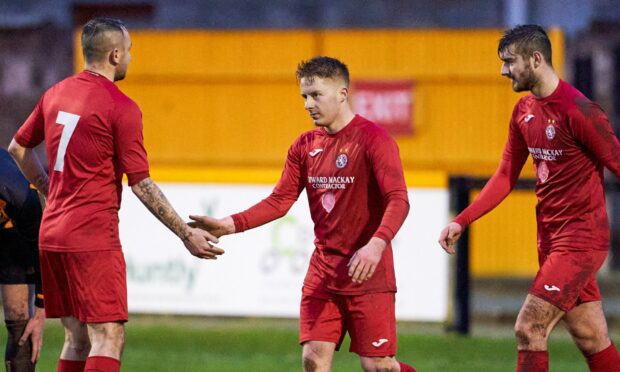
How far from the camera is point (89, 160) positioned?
677 cm

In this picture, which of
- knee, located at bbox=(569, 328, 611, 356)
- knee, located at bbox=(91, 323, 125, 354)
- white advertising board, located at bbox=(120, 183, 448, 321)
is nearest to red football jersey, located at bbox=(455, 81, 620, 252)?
knee, located at bbox=(569, 328, 611, 356)


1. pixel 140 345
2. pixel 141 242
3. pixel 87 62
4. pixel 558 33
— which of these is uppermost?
pixel 558 33

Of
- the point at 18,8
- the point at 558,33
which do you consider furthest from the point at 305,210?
the point at 18,8

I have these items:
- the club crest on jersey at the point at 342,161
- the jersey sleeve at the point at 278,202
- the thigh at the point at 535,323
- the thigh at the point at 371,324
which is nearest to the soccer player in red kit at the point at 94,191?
the jersey sleeve at the point at 278,202

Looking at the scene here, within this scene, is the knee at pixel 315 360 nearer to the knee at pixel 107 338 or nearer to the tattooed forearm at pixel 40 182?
the knee at pixel 107 338

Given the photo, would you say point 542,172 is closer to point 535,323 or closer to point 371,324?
point 535,323

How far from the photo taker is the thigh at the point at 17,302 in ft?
26.1

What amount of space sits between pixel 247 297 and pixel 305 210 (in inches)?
39.1

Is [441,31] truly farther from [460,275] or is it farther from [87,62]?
[87,62]

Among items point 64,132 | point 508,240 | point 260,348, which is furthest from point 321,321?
point 508,240

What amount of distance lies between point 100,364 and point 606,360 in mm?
2676

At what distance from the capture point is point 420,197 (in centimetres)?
1263

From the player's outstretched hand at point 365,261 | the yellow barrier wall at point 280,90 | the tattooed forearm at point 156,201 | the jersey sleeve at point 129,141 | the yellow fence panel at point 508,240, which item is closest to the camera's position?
the player's outstretched hand at point 365,261

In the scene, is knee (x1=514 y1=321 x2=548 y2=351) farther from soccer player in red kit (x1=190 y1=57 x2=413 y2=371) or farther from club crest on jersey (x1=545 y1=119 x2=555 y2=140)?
club crest on jersey (x1=545 y1=119 x2=555 y2=140)
